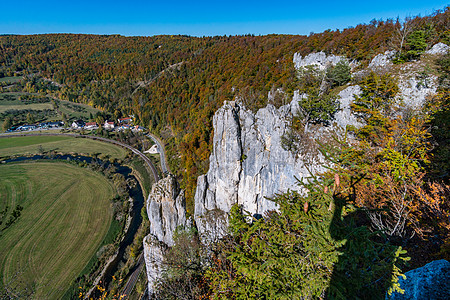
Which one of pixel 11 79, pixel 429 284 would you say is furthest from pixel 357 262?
pixel 11 79

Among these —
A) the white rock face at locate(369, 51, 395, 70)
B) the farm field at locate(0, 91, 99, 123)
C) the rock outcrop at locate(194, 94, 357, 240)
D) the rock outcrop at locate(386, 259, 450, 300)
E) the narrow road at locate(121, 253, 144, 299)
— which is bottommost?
the rock outcrop at locate(386, 259, 450, 300)

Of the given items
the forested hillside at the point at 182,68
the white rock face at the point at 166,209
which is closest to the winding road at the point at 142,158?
the forested hillside at the point at 182,68

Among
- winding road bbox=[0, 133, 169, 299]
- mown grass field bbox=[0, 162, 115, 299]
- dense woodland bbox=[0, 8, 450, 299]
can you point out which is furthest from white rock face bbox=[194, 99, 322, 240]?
mown grass field bbox=[0, 162, 115, 299]

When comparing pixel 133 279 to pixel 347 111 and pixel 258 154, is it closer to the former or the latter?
pixel 258 154

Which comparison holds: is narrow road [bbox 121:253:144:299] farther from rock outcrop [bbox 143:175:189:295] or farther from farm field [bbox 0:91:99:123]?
farm field [bbox 0:91:99:123]

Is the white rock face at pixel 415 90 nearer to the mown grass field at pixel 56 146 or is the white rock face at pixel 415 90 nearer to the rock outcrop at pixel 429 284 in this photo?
the rock outcrop at pixel 429 284

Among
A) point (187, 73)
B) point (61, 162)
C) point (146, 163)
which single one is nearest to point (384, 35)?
point (146, 163)
